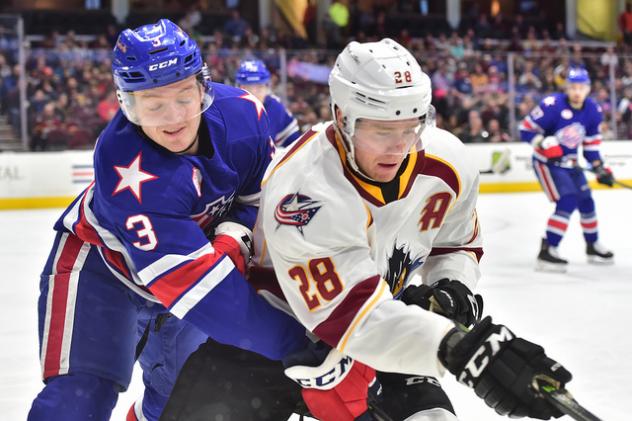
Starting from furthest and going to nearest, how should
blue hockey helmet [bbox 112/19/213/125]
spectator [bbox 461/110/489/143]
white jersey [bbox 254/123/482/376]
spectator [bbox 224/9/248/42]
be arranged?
1. spectator [bbox 224/9/248/42]
2. spectator [bbox 461/110/489/143]
3. blue hockey helmet [bbox 112/19/213/125]
4. white jersey [bbox 254/123/482/376]

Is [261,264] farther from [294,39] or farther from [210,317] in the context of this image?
[294,39]

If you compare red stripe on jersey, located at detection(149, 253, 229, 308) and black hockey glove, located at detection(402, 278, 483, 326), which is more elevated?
red stripe on jersey, located at detection(149, 253, 229, 308)

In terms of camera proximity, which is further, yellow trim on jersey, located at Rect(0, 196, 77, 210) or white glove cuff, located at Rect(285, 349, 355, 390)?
yellow trim on jersey, located at Rect(0, 196, 77, 210)

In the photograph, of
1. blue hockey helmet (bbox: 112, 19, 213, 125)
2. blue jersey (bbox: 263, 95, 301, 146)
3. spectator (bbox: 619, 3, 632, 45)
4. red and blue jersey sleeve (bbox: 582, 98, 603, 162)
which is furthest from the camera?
spectator (bbox: 619, 3, 632, 45)

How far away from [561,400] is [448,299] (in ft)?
1.20

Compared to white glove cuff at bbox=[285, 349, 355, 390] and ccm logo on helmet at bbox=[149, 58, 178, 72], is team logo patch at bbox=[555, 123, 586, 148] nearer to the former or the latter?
ccm logo on helmet at bbox=[149, 58, 178, 72]

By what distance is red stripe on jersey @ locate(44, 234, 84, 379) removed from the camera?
2045 mm

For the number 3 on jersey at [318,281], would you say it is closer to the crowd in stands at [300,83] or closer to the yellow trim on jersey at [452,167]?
the yellow trim on jersey at [452,167]

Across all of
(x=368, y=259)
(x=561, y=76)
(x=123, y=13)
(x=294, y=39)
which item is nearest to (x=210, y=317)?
(x=368, y=259)

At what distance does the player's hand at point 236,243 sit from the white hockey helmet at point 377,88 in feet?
1.20

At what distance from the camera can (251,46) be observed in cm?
1130

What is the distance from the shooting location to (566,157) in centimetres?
549

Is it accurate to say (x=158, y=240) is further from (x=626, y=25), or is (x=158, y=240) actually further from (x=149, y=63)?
(x=626, y=25)

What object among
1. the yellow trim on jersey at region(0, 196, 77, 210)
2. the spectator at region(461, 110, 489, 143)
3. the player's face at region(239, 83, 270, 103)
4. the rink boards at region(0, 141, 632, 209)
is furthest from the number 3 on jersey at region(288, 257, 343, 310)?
the spectator at region(461, 110, 489, 143)
